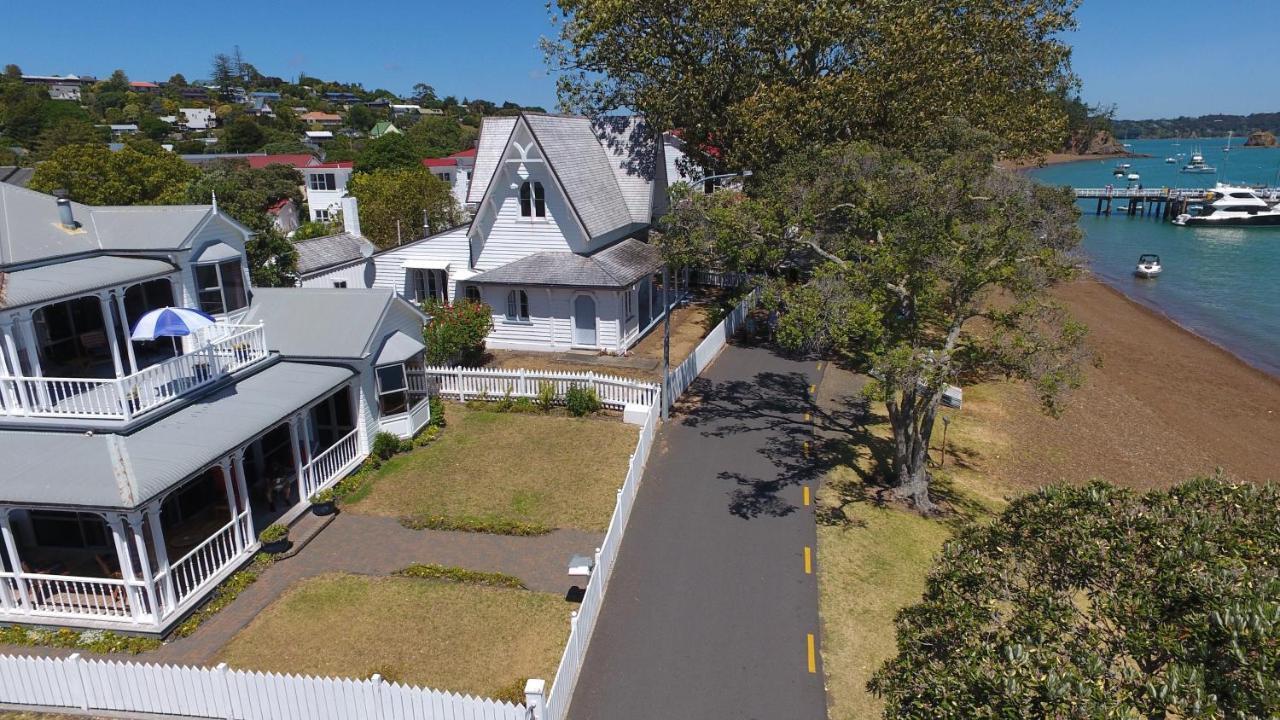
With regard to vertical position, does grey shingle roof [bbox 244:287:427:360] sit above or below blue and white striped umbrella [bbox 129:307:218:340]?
below

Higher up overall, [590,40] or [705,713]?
[590,40]

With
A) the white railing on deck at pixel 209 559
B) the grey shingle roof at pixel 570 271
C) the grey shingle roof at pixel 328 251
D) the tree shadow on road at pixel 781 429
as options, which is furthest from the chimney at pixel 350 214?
the white railing on deck at pixel 209 559

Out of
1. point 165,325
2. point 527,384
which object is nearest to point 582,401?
point 527,384

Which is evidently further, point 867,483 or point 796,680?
point 867,483

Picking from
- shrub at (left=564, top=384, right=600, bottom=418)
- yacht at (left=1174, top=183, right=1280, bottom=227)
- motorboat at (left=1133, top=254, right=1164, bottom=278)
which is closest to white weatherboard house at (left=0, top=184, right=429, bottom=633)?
shrub at (left=564, top=384, right=600, bottom=418)

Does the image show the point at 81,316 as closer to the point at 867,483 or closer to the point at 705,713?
the point at 705,713

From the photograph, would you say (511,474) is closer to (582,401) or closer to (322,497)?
(582,401)

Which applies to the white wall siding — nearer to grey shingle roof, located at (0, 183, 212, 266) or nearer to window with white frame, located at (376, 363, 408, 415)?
window with white frame, located at (376, 363, 408, 415)

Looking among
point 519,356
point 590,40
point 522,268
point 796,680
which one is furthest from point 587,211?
point 796,680
